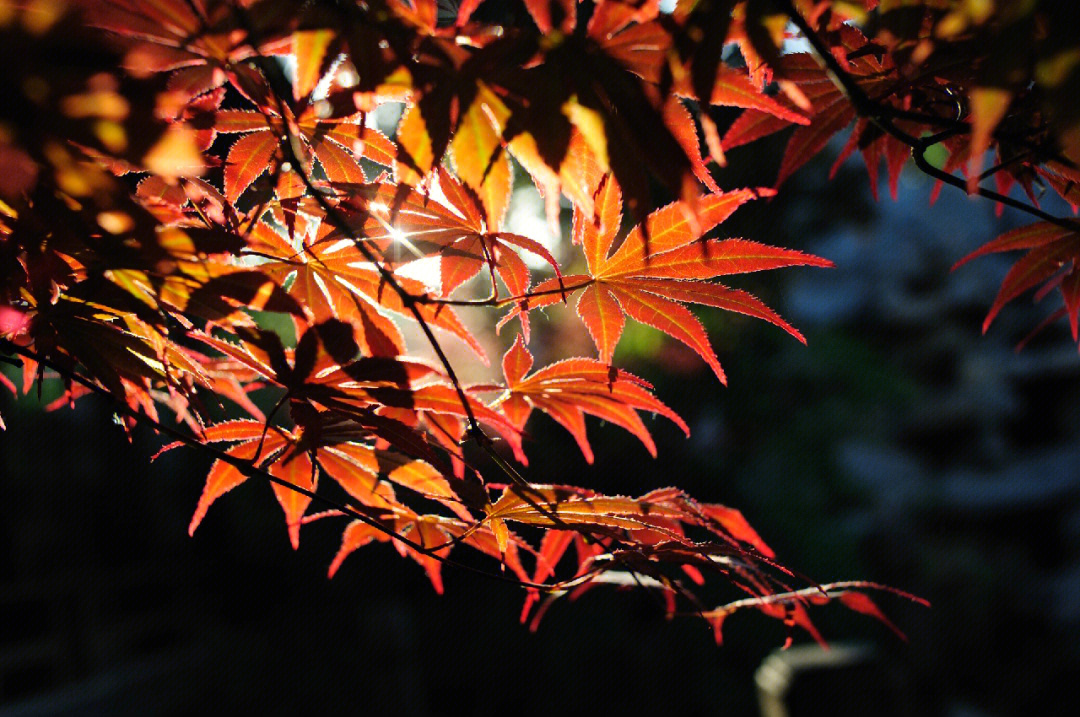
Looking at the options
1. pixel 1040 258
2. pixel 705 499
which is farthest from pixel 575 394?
pixel 705 499

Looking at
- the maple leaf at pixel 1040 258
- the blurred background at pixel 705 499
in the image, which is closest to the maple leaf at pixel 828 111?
the maple leaf at pixel 1040 258

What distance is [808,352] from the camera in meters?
5.54

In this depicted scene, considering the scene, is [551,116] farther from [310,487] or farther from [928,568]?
[928,568]

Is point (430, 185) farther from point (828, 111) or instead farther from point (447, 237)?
point (828, 111)

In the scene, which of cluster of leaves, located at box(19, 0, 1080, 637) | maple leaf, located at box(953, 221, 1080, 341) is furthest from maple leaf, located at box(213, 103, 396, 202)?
maple leaf, located at box(953, 221, 1080, 341)

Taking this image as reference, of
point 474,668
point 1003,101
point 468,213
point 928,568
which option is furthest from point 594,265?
point 928,568

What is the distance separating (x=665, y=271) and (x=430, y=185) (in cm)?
18

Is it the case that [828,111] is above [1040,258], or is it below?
above

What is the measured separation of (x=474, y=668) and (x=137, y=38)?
4.07 m

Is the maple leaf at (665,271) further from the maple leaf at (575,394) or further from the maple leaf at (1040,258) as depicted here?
the maple leaf at (1040,258)

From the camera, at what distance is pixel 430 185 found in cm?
44

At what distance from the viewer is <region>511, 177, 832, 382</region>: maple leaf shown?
1.52 feet

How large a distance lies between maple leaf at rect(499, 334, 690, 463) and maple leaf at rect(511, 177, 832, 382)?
37 mm

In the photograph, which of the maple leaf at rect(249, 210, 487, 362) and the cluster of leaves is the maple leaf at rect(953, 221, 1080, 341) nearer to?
the cluster of leaves
